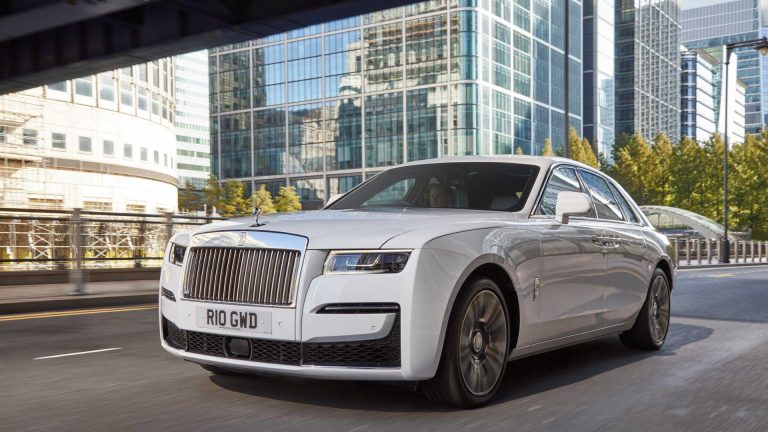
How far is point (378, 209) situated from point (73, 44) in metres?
21.4

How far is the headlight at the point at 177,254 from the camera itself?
4.98 meters

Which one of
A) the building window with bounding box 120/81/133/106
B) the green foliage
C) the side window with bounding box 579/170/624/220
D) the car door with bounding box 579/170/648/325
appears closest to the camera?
the car door with bounding box 579/170/648/325

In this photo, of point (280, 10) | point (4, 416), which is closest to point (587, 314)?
point (4, 416)

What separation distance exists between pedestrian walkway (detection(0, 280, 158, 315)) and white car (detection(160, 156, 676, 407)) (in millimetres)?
7050

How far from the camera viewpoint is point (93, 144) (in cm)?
4672

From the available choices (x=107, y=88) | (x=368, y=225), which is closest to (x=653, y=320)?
(x=368, y=225)

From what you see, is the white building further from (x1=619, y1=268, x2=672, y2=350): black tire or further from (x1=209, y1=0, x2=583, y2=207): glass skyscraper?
(x1=619, y1=268, x2=672, y2=350): black tire

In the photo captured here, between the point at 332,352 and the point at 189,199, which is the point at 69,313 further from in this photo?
the point at 189,199

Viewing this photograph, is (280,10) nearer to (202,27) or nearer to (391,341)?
(202,27)

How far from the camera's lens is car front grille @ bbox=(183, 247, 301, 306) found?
→ 4.41m

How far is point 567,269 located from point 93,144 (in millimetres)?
44796

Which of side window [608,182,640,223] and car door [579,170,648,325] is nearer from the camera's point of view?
car door [579,170,648,325]

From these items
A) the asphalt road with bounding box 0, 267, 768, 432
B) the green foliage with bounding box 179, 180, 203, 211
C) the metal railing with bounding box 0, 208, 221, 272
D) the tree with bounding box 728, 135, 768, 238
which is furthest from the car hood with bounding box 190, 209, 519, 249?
the green foliage with bounding box 179, 180, 203, 211

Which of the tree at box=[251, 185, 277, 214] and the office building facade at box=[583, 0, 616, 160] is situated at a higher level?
the office building facade at box=[583, 0, 616, 160]
